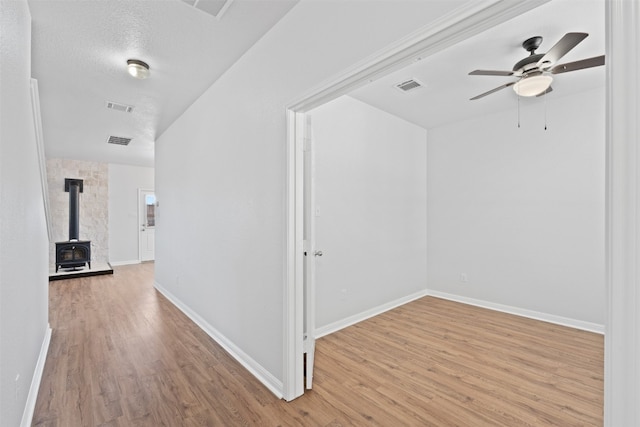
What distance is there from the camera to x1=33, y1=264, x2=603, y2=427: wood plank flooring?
1914 millimetres

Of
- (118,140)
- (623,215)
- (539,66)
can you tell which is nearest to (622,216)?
(623,215)

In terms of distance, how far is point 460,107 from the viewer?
388 cm

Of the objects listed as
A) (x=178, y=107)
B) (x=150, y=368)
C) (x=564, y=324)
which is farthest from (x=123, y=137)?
(x=564, y=324)

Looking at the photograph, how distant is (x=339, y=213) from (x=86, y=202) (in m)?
7.39

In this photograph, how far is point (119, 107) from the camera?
3.77 m

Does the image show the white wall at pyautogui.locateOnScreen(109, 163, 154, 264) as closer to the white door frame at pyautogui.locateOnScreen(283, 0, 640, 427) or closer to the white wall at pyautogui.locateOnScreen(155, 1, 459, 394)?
the white wall at pyautogui.locateOnScreen(155, 1, 459, 394)

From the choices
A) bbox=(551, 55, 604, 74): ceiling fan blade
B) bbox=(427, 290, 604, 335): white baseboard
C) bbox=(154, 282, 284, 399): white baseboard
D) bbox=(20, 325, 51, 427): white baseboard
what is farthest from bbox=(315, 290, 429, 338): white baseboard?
bbox=(551, 55, 604, 74): ceiling fan blade

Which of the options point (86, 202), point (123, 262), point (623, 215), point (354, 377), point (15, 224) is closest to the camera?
point (623, 215)

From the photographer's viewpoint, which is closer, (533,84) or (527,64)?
(527,64)

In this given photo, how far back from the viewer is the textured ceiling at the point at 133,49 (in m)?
2.03

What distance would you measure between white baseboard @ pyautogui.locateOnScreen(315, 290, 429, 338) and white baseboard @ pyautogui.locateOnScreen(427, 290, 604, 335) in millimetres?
493

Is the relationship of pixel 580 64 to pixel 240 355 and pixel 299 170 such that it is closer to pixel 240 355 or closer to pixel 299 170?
pixel 299 170

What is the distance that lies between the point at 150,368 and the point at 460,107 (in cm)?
467

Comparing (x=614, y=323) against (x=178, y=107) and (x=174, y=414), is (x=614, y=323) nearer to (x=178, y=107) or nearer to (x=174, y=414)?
(x=174, y=414)
